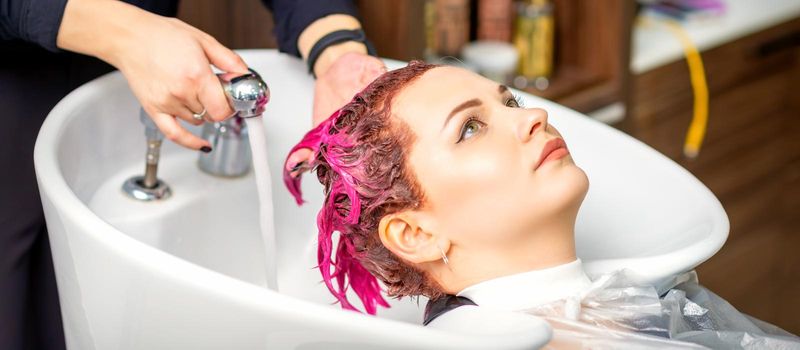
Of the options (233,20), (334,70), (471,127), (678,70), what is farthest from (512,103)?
(678,70)

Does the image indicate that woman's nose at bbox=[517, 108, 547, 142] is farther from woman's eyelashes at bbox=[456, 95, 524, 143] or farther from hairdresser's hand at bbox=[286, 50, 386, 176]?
hairdresser's hand at bbox=[286, 50, 386, 176]

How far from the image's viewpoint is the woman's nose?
1097 millimetres

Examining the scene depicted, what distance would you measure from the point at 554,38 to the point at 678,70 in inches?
11.6

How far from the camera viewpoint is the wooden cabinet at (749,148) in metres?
2.28

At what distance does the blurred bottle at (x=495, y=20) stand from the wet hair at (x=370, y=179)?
88cm

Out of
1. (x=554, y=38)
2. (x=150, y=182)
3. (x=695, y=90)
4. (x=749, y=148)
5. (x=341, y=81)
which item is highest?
(x=341, y=81)

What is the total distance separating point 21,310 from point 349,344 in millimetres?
652

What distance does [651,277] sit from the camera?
3.78 ft

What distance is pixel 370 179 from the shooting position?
3.75 feet

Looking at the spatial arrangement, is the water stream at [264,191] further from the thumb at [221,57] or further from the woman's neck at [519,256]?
the woman's neck at [519,256]

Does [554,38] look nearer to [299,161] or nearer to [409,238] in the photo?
[299,161]

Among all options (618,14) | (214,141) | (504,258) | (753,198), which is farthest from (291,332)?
(753,198)

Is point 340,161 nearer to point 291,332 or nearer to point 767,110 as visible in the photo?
point 291,332

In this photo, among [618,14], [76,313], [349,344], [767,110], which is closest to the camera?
[349,344]
